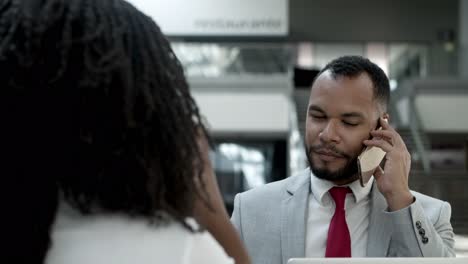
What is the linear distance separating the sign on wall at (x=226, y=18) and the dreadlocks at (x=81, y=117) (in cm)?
2090

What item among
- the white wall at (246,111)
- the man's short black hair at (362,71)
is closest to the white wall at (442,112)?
the white wall at (246,111)

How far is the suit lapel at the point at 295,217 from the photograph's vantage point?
99.6 inches

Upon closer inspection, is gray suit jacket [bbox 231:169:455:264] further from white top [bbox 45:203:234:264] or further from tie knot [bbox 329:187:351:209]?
white top [bbox 45:203:234:264]

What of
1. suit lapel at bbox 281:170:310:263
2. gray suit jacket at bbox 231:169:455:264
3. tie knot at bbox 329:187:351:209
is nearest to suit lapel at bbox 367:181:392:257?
gray suit jacket at bbox 231:169:455:264

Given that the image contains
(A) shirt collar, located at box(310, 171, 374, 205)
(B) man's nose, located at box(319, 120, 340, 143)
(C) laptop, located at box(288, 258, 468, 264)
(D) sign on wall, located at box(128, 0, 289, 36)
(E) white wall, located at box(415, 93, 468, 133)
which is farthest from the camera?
(D) sign on wall, located at box(128, 0, 289, 36)

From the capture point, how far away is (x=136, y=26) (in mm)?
1133

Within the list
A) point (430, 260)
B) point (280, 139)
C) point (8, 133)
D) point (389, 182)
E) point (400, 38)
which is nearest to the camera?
point (8, 133)

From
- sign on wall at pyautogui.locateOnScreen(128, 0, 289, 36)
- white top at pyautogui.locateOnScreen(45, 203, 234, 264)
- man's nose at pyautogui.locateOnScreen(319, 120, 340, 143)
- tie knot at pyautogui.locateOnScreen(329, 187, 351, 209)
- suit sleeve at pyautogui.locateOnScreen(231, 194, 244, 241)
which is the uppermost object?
white top at pyautogui.locateOnScreen(45, 203, 234, 264)

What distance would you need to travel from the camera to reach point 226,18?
22281mm

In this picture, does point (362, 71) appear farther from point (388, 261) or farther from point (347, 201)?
point (388, 261)

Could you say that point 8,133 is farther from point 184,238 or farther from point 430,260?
point 430,260

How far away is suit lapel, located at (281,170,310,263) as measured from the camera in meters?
2.53

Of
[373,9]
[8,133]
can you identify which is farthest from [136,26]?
[373,9]

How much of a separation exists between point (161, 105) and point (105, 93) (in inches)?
3.3
